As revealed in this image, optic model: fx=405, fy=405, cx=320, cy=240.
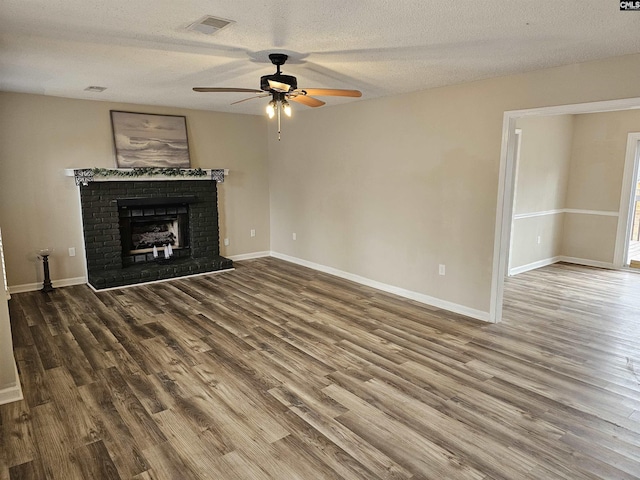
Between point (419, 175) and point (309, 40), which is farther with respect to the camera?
point (419, 175)

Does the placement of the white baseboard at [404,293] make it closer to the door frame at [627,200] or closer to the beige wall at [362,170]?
the beige wall at [362,170]

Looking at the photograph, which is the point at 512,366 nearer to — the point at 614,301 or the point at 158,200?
the point at 614,301

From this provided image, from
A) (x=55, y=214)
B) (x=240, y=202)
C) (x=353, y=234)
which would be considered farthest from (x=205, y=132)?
(x=353, y=234)

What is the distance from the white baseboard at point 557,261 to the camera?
20.8 feet

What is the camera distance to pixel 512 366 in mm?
3295

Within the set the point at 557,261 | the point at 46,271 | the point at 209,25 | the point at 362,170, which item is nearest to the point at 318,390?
the point at 209,25

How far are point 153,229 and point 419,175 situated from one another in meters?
4.07

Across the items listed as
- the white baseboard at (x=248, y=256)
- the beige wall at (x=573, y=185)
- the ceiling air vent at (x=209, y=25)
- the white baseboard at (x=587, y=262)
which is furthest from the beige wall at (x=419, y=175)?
the white baseboard at (x=587, y=262)

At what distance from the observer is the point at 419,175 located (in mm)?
4770

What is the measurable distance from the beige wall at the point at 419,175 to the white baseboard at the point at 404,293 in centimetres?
5

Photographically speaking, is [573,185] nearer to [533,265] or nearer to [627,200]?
[627,200]

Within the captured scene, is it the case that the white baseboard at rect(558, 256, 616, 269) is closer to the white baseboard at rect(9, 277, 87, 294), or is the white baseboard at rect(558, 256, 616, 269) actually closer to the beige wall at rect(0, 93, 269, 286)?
the beige wall at rect(0, 93, 269, 286)

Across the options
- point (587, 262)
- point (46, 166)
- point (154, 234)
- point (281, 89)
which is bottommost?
point (587, 262)

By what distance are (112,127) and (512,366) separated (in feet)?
18.5
